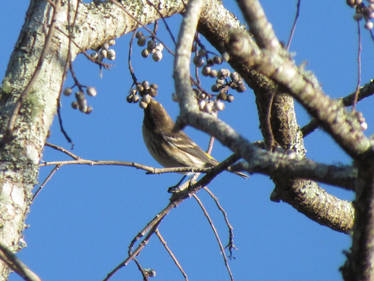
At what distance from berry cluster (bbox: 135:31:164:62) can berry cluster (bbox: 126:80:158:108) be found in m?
0.22

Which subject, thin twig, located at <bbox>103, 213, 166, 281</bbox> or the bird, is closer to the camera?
thin twig, located at <bbox>103, 213, 166, 281</bbox>

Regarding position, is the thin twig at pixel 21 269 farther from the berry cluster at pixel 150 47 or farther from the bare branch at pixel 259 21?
the berry cluster at pixel 150 47

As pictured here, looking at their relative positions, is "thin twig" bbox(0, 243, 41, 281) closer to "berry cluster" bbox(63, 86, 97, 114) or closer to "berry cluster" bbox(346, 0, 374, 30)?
"berry cluster" bbox(63, 86, 97, 114)

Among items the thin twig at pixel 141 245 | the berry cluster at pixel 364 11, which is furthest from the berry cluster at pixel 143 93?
the berry cluster at pixel 364 11

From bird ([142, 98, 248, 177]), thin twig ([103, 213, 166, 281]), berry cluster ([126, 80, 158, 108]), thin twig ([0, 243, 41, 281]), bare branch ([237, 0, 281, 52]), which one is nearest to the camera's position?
bare branch ([237, 0, 281, 52])

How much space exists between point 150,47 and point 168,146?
3611mm

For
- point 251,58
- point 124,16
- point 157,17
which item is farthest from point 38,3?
point 251,58

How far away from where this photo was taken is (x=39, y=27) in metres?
3.12

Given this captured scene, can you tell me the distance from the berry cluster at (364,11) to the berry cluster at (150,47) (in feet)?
3.67

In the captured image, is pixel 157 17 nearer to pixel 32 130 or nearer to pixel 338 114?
pixel 32 130

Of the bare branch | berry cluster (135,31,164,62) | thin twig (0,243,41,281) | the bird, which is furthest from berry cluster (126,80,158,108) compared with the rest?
the bird

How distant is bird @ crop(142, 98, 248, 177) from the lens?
720 centimetres

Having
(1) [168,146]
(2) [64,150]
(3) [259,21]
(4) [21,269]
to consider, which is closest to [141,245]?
(2) [64,150]

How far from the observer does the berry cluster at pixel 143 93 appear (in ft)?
12.7
